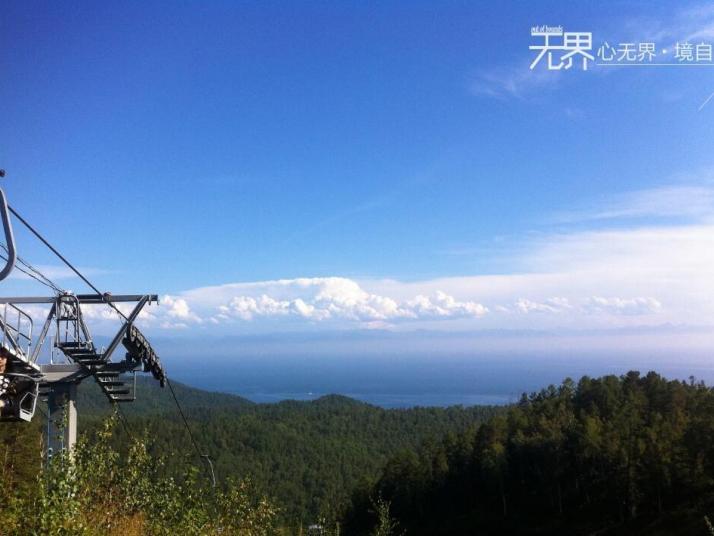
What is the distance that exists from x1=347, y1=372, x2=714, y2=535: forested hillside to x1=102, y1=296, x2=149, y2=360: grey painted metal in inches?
1264

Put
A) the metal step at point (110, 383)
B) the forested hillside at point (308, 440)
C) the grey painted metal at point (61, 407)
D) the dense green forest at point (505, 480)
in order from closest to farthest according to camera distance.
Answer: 1. the dense green forest at point (505, 480)
2. the grey painted metal at point (61, 407)
3. the metal step at point (110, 383)
4. the forested hillside at point (308, 440)

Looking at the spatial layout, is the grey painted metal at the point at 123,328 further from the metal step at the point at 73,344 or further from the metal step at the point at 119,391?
the metal step at the point at 119,391

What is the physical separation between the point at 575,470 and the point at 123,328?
172 ft

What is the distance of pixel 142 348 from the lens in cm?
1570

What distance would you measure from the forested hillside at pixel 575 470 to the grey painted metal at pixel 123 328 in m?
32.1

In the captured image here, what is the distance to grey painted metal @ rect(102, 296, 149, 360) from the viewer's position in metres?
14.7

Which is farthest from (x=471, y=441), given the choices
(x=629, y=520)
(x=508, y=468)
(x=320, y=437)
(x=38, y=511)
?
(x=320, y=437)

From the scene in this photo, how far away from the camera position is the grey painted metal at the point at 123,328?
14.7m

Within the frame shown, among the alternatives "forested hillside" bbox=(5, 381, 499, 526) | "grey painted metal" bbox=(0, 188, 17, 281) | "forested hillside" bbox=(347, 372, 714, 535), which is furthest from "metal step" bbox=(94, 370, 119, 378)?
"forested hillside" bbox=(5, 381, 499, 526)

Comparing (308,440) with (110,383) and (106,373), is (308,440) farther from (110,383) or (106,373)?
A: (106,373)

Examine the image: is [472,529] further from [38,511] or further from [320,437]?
[320,437]

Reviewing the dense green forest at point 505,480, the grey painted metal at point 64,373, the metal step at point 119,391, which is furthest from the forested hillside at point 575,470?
the grey painted metal at point 64,373

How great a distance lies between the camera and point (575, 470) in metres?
56.7

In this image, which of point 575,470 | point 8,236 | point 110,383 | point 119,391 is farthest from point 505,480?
point 8,236
